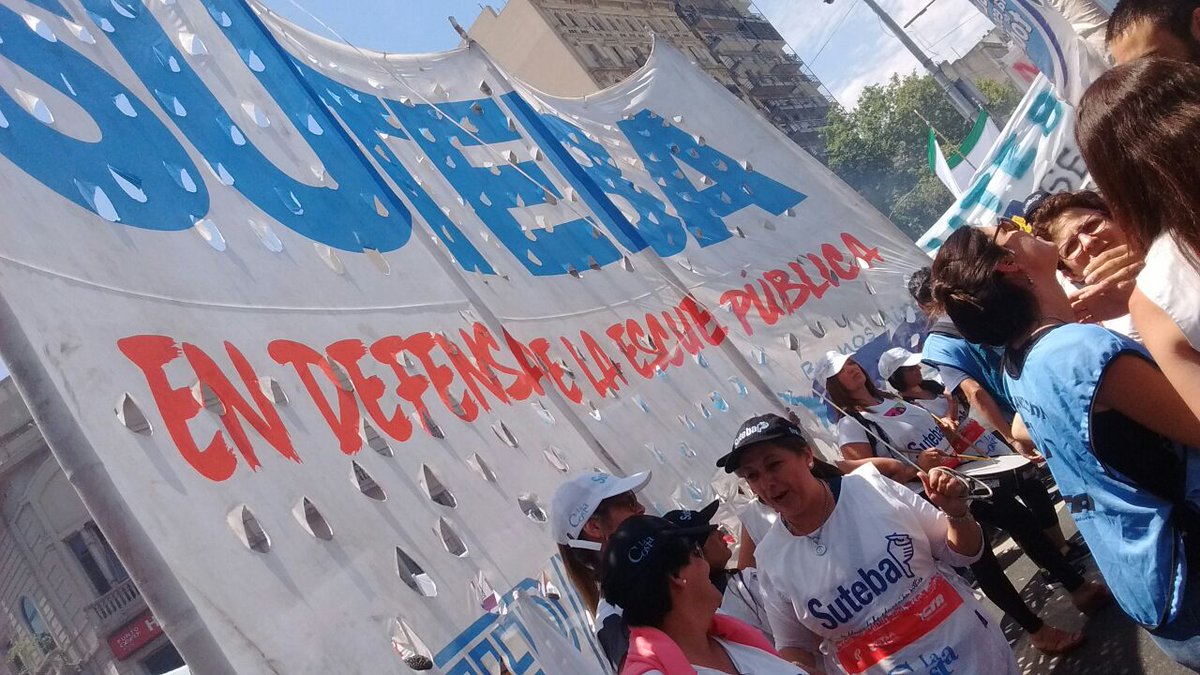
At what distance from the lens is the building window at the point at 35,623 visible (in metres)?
1.98

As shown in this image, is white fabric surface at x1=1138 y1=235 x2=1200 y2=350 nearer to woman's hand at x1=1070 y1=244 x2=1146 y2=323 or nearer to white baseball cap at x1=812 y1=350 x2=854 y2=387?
woman's hand at x1=1070 y1=244 x2=1146 y2=323

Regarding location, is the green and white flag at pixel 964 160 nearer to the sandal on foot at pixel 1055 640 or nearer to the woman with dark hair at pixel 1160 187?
the sandal on foot at pixel 1055 640

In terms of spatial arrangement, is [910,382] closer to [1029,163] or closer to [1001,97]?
[1029,163]

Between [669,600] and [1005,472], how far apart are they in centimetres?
116

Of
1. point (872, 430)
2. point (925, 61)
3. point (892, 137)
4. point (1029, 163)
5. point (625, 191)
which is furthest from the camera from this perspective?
point (892, 137)

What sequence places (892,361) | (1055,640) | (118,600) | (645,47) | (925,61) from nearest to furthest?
(1055,640) < (892,361) < (118,600) < (925,61) < (645,47)

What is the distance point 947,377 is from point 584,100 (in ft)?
8.91

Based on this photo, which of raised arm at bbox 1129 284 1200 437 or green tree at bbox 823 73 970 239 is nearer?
raised arm at bbox 1129 284 1200 437

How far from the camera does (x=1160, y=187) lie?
139 centimetres

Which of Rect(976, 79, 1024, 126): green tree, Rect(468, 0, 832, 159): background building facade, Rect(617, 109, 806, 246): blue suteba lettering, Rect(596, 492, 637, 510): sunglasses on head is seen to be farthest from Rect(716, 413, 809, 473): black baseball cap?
Rect(976, 79, 1024, 126): green tree

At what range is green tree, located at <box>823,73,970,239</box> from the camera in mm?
46656

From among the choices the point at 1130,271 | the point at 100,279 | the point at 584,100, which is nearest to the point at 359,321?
the point at 100,279

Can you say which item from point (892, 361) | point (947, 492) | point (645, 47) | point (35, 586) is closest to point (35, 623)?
point (35, 586)

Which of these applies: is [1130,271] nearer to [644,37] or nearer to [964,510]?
[964,510]
